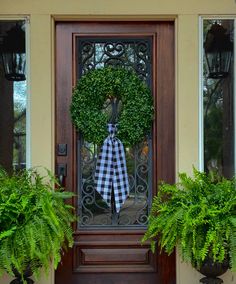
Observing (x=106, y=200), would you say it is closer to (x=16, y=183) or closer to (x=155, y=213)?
(x=155, y=213)

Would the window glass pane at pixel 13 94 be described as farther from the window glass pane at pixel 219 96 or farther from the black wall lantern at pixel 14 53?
the window glass pane at pixel 219 96

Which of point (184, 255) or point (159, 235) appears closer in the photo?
point (184, 255)

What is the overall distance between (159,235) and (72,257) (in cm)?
67

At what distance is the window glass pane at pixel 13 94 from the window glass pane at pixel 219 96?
4.41ft

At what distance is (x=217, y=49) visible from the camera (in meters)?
3.59

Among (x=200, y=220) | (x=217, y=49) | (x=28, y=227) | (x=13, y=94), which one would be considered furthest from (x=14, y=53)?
(x=200, y=220)

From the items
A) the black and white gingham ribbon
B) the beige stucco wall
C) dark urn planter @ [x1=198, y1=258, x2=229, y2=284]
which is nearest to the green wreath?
the black and white gingham ribbon

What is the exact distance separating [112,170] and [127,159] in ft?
0.46

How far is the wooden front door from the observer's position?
143 inches

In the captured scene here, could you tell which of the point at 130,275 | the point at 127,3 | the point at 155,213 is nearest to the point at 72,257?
the point at 130,275

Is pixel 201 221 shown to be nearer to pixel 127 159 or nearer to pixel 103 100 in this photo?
pixel 127 159

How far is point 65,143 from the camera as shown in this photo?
3625 mm

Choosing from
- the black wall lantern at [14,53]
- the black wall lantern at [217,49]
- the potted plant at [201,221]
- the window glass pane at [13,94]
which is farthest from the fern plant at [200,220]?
the black wall lantern at [14,53]

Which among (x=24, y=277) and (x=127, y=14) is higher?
(x=127, y=14)
